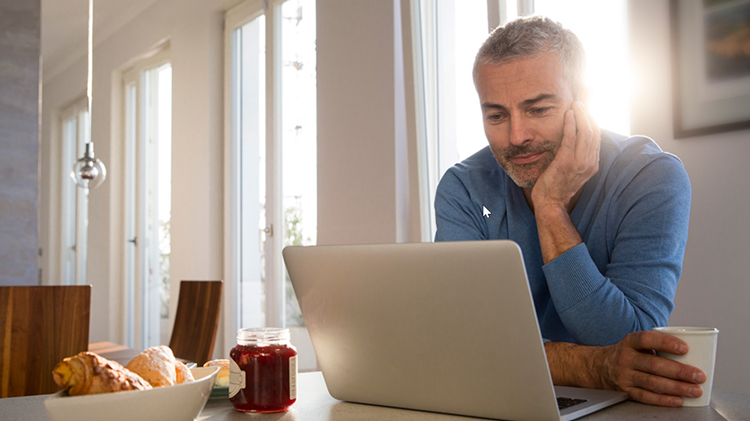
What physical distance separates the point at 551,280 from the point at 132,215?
5.66m

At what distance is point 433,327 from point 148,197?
5.64 m

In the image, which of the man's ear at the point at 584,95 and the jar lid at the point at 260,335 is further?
the man's ear at the point at 584,95

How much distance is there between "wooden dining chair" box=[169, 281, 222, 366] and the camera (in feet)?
8.41

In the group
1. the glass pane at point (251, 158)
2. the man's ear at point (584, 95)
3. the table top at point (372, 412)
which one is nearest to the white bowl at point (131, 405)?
the table top at point (372, 412)

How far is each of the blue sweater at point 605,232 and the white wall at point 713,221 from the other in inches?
20.3

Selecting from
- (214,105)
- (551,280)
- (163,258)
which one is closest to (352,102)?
(214,105)

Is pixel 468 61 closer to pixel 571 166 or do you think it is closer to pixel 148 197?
pixel 571 166

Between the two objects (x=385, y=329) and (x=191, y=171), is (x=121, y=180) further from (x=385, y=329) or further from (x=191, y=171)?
(x=385, y=329)

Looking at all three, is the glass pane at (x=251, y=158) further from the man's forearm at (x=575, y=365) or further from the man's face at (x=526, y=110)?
the man's forearm at (x=575, y=365)

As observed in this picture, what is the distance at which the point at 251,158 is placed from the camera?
15.3ft

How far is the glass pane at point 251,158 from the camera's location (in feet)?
14.9

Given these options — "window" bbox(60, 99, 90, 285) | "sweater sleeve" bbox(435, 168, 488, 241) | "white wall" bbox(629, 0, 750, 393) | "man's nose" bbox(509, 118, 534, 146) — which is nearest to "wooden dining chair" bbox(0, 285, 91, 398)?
"sweater sleeve" bbox(435, 168, 488, 241)

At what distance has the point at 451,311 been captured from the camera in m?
0.75

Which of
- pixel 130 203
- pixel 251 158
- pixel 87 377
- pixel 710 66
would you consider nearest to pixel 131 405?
pixel 87 377
